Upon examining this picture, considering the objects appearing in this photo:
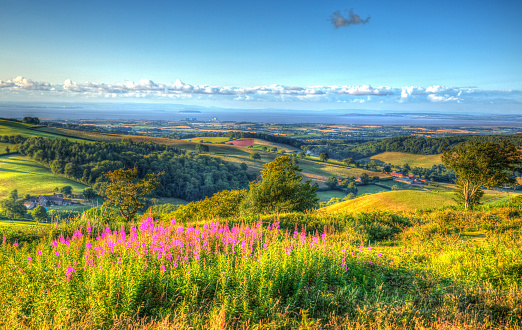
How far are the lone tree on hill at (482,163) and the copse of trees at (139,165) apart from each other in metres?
66.7

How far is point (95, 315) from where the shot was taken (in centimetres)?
411

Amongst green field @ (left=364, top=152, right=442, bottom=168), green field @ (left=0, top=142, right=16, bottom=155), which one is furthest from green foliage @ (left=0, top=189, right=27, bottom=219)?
green field @ (left=364, top=152, right=442, bottom=168)

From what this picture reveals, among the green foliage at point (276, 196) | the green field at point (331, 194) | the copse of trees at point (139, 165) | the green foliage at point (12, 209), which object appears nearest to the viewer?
the green foliage at point (276, 196)

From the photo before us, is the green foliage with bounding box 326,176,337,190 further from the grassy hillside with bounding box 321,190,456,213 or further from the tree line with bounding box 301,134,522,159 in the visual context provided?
the tree line with bounding box 301,134,522,159

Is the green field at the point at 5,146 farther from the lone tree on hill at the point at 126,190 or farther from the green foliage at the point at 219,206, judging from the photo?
the lone tree on hill at the point at 126,190

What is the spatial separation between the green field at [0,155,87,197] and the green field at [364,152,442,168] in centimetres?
12443

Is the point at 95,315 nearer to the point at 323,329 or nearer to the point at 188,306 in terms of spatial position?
the point at 188,306

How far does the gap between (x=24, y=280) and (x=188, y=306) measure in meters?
2.84

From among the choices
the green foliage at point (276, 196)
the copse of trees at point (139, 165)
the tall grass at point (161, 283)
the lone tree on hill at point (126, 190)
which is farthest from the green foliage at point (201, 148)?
the tall grass at point (161, 283)

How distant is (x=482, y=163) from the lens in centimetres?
2156

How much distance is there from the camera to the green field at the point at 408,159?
413 feet

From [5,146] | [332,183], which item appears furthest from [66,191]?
[332,183]

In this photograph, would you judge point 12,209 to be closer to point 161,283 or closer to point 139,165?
point 139,165

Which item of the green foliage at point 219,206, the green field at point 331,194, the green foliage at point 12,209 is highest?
the green foliage at point 219,206
